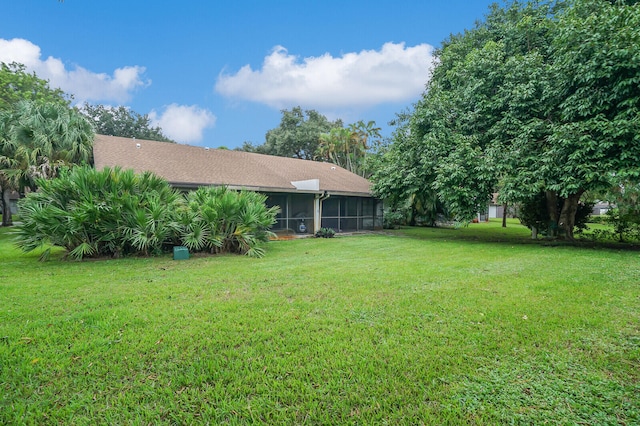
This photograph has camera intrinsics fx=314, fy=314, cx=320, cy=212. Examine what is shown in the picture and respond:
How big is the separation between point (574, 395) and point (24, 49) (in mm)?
21298

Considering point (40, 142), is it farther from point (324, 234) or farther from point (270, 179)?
point (324, 234)

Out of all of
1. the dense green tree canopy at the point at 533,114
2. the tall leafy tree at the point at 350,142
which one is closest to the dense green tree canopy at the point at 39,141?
the dense green tree canopy at the point at 533,114

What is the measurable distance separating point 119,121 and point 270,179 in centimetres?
2799

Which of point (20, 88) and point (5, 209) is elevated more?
point (20, 88)

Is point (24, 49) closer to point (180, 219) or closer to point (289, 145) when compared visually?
point (180, 219)

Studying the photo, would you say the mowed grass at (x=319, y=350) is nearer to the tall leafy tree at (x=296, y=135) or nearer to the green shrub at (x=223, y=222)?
the green shrub at (x=223, y=222)

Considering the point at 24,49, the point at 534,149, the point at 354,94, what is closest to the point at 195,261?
the point at 534,149

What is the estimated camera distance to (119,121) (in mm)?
33719

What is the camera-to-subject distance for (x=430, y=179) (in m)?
13.8

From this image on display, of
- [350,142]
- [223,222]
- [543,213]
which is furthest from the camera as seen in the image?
[350,142]

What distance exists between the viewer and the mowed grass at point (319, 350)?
7.37 feet

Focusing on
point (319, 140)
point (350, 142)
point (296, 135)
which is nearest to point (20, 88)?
point (296, 135)

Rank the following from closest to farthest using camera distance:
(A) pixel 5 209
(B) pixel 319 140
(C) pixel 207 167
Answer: (C) pixel 207 167, (A) pixel 5 209, (B) pixel 319 140

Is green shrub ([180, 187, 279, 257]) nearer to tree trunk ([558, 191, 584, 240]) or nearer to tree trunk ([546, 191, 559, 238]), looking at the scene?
→ tree trunk ([546, 191, 559, 238])
